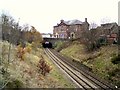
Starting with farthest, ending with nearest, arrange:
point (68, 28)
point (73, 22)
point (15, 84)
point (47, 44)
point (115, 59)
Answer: point (68, 28) → point (73, 22) → point (47, 44) → point (115, 59) → point (15, 84)

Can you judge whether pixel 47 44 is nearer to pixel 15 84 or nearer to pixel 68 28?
pixel 68 28

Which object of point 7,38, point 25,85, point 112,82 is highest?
point 7,38

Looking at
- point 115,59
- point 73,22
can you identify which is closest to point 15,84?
point 115,59

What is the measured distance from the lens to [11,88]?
1703 centimetres

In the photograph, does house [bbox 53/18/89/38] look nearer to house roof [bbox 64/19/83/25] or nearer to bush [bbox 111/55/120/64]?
house roof [bbox 64/19/83/25]

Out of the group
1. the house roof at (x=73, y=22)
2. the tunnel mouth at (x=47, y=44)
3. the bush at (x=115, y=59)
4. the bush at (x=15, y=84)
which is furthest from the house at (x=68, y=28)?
the bush at (x=15, y=84)

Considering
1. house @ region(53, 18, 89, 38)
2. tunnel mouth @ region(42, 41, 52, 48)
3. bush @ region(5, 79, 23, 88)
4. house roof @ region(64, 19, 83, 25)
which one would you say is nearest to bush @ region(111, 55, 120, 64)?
bush @ region(5, 79, 23, 88)

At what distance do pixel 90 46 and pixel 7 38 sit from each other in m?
27.3

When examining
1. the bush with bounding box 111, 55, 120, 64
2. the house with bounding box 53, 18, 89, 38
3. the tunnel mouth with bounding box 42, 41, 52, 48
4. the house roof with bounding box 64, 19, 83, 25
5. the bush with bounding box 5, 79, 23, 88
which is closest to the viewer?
the bush with bounding box 5, 79, 23, 88

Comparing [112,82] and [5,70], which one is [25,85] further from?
[112,82]

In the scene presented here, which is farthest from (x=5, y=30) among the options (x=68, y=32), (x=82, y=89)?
(x=68, y=32)

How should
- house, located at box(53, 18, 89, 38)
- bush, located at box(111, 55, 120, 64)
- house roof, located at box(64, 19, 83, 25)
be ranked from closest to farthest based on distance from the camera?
1. bush, located at box(111, 55, 120, 64)
2. house, located at box(53, 18, 89, 38)
3. house roof, located at box(64, 19, 83, 25)

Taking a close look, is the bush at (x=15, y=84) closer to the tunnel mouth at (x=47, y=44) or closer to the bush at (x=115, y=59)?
the bush at (x=115, y=59)

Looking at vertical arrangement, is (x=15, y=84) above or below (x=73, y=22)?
below
